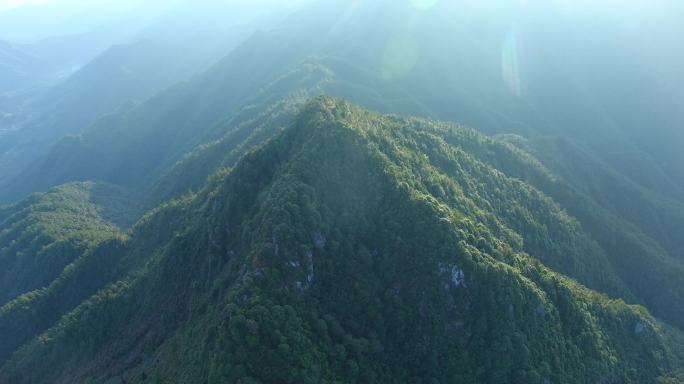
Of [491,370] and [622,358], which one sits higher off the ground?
[622,358]

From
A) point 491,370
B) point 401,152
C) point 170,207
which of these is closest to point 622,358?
point 491,370

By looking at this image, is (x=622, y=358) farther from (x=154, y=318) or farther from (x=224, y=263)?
(x=154, y=318)

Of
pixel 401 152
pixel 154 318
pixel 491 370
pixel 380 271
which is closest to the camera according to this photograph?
pixel 491 370

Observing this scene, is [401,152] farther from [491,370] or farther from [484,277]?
[491,370]

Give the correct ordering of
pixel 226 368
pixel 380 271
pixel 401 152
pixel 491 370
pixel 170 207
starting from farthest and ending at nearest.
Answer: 1. pixel 170 207
2. pixel 401 152
3. pixel 380 271
4. pixel 491 370
5. pixel 226 368

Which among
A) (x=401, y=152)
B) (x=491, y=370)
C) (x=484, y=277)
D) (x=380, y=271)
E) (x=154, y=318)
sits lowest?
(x=154, y=318)

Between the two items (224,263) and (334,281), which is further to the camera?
(224,263)
